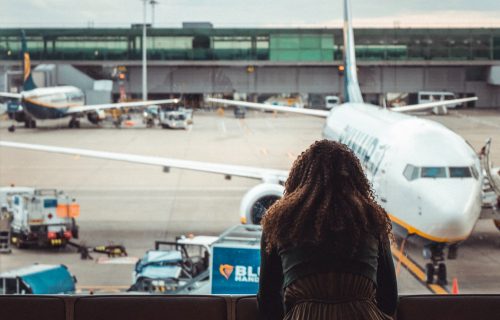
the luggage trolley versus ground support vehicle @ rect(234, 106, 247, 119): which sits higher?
ground support vehicle @ rect(234, 106, 247, 119)

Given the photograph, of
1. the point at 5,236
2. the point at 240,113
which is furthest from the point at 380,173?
the point at 240,113

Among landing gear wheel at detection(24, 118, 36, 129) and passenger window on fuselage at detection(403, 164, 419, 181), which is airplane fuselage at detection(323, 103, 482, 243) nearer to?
passenger window on fuselage at detection(403, 164, 419, 181)

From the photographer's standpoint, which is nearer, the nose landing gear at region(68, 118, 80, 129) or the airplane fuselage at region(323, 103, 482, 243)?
the airplane fuselage at region(323, 103, 482, 243)

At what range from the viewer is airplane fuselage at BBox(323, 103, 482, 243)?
945cm

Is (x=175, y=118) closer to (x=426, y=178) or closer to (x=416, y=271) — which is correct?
(x=416, y=271)

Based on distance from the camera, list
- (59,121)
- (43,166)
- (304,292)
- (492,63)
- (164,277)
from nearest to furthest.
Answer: (304,292)
(164,277)
(492,63)
(43,166)
(59,121)

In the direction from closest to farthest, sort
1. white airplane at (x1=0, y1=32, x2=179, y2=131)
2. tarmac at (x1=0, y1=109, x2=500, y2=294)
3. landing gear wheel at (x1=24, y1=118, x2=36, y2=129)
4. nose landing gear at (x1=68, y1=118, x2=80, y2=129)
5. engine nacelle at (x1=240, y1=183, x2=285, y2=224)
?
tarmac at (x1=0, y1=109, x2=500, y2=294) < engine nacelle at (x1=240, y1=183, x2=285, y2=224) < white airplane at (x1=0, y1=32, x2=179, y2=131) < landing gear wheel at (x1=24, y1=118, x2=36, y2=129) < nose landing gear at (x1=68, y1=118, x2=80, y2=129)

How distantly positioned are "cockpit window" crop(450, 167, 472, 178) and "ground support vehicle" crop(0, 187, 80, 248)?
6.02 metres

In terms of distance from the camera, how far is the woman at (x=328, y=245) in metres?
2.66

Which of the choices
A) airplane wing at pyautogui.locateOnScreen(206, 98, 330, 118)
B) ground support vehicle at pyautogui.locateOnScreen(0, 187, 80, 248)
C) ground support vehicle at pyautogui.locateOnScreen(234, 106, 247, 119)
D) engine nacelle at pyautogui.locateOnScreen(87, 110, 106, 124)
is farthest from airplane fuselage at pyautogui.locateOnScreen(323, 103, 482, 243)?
engine nacelle at pyautogui.locateOnScreen(87, 110, 106, 124)

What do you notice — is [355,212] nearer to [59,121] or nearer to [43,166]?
[43,166]

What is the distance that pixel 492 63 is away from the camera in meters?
11.1

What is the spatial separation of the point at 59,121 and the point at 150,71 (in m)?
21.8

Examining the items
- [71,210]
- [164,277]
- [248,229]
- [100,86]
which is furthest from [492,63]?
[100,86]
